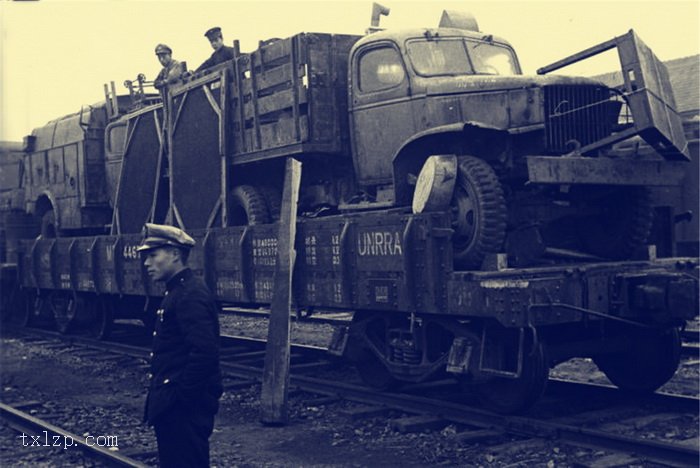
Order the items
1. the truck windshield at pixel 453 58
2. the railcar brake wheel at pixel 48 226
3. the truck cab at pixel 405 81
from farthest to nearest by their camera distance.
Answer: the railcar brake wheel at pixel 48 226 → the truck windshield at pixel 453 58 → the truck cab at pixel 405 81

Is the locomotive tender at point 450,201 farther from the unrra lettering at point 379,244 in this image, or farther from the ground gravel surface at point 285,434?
the ground gravel surface at point 285,434

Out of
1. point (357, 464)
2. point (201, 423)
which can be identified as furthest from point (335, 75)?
point (201, 423)

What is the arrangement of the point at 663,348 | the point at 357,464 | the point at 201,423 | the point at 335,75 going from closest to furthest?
the point at 201,423, the point at 357,464, the point at 663,348, the point at 335,75

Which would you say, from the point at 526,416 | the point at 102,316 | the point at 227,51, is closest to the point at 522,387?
the point at 526,416

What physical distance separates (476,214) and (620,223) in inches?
74.2

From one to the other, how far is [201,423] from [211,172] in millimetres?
7387

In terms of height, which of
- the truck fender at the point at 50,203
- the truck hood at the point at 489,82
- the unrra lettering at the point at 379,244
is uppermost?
the truck hood at the point at 489,82

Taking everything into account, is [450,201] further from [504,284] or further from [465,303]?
[504,284]

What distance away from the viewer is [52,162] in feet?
57.5

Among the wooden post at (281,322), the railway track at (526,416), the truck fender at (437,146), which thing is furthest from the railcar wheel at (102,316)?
the truck fender at (437,146)

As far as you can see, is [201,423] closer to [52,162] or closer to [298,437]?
[298,437]

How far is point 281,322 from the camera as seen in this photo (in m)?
9.30

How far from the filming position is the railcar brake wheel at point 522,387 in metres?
8.13

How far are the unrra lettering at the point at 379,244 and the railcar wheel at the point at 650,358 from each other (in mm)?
2418
